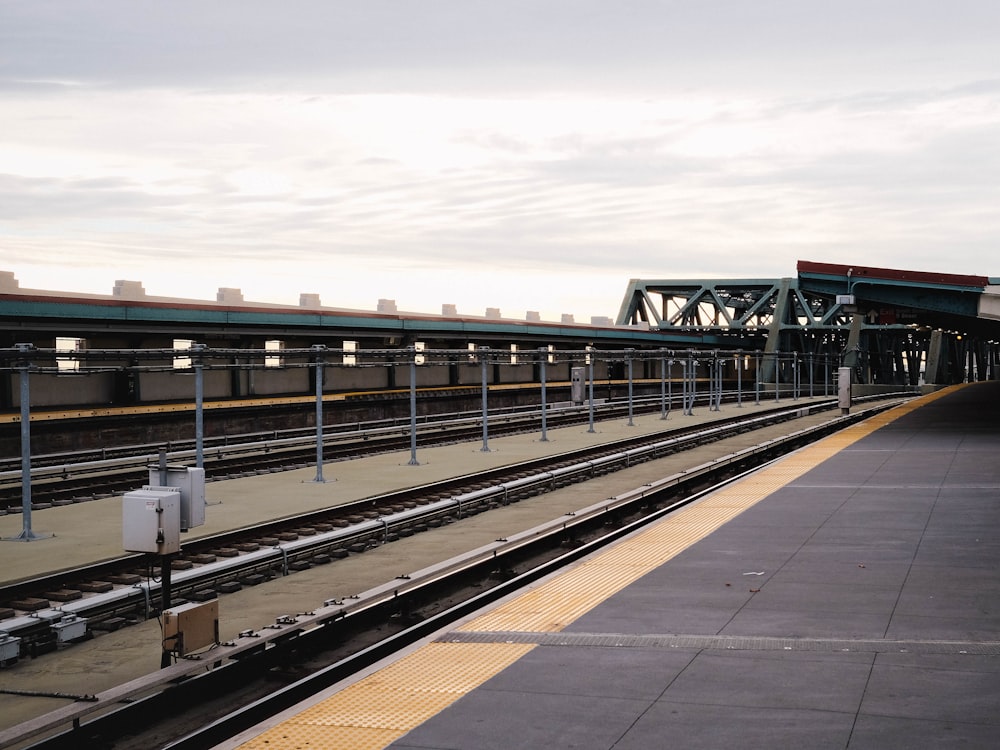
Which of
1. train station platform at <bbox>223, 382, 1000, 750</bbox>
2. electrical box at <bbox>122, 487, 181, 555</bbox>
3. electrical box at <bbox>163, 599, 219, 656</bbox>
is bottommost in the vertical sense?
train station platform at <bbox>223, 382, 1000, 750</bbox>

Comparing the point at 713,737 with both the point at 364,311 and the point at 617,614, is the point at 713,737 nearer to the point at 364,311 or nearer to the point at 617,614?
the point at 617,614

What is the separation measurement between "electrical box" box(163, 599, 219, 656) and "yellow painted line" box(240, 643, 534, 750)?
1.34 meters

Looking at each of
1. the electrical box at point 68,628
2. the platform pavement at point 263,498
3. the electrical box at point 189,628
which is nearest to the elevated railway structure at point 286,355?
the platform pavement at point 263,498

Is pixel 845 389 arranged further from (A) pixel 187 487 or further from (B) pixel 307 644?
(A) pixel 187 487

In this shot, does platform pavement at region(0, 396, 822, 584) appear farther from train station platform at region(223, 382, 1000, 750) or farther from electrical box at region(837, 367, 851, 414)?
electrical box at region(837, 367, 851, 414)

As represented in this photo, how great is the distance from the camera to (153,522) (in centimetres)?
805

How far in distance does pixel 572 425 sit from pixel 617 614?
31.1m

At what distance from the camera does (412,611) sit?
10984mm

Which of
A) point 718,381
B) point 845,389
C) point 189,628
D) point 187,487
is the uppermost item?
point 187,487

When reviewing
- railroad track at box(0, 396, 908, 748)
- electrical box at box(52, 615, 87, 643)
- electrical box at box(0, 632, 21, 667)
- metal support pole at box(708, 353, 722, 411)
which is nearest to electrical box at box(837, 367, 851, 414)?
metal support pole at box(708, 353, 722, 411)

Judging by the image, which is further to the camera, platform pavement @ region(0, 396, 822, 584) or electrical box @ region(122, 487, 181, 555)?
platform pavement @ region(0, 396, 822, 584)

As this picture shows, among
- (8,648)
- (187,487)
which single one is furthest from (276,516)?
(187,487)

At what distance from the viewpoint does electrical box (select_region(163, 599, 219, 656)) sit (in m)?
7.63

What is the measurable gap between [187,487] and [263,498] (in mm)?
10415
